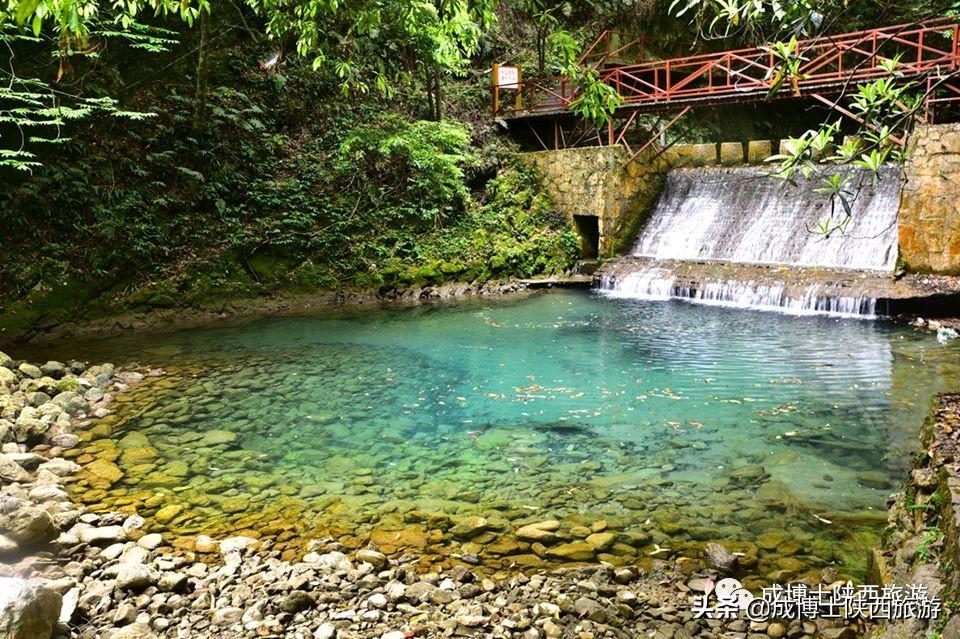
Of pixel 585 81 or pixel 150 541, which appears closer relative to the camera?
pixel 585 81

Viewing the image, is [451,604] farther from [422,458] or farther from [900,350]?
[900,350]

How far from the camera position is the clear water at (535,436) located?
4734 millimetres

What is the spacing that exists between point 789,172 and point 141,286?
1125cm

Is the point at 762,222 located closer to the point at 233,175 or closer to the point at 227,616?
the point at 233,175

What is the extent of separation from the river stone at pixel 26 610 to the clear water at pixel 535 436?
1.38 metres

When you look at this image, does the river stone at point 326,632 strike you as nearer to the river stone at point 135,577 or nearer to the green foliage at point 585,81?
the river stone at point 135,577

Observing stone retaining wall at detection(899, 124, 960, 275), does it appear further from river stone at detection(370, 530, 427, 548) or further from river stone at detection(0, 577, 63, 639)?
river stone at detection(0, 577, 63, 639)

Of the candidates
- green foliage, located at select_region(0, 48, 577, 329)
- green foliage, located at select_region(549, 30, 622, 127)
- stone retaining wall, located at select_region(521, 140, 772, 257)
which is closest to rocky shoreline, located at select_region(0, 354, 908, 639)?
green foliage, located at select_region(549, 30, 622, 127)

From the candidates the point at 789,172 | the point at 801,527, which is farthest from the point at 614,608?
the point at 789,172

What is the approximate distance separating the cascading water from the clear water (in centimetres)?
125

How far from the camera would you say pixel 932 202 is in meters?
11.1

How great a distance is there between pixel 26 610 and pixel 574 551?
9.99 ft

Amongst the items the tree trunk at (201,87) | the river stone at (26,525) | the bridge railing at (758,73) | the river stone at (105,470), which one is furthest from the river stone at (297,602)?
the tree trunk at (201,87)

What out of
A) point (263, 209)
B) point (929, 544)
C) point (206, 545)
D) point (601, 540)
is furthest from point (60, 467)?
point (263, 209)
